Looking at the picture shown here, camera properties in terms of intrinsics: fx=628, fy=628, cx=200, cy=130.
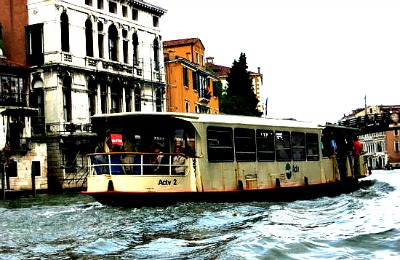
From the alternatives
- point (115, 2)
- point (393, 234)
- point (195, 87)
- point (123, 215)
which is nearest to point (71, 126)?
point (115, 2)

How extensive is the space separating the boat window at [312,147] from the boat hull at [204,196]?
0.88 m

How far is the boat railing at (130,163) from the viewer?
46.7ft

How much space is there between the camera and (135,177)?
46.6 feet

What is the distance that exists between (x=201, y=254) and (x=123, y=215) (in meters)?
5.02

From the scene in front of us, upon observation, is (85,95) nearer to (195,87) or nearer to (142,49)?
(142,49)

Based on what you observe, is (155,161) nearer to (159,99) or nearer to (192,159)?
(192,159)


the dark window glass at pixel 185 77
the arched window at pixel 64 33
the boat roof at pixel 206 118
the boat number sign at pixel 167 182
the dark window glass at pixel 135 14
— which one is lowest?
the boat number sign at pixel 167 182

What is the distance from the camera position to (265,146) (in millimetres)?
17047

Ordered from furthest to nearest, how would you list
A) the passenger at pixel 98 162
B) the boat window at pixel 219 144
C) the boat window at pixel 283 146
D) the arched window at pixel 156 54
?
the arched window at pixel 156 54, the boat window at pixel 283 146, the boat window at pixel 219 144, the passenger at pixel 98 162

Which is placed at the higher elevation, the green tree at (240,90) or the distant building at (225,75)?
the distant building at (225,75)

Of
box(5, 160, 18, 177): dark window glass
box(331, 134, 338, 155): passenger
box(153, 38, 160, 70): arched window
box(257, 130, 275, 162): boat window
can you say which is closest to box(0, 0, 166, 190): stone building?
box(5, 160, 18, 177): dark window glass

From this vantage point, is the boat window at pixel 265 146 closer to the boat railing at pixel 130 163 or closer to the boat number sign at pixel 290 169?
the boat number sign at pixel 290 169

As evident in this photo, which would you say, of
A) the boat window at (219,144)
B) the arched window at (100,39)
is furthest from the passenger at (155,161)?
the arched window at (100,39)

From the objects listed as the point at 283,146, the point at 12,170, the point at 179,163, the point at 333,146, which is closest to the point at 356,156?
the point at 333,146
